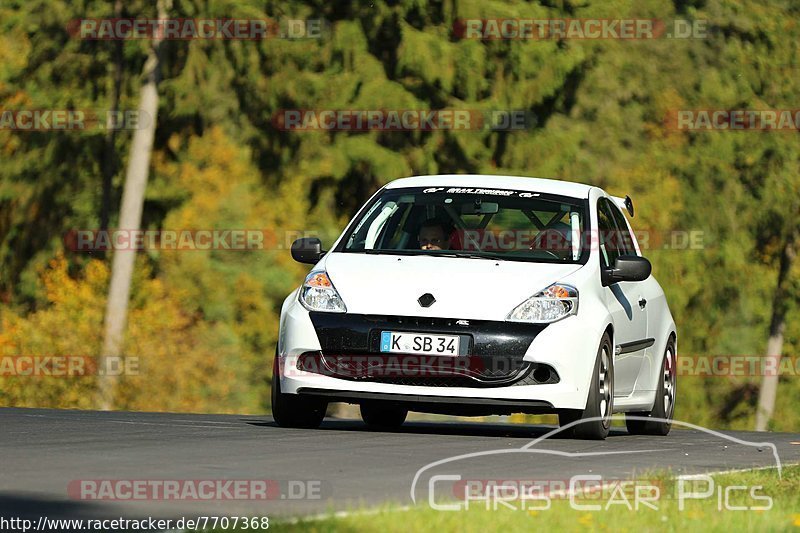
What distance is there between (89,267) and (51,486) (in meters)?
33.6

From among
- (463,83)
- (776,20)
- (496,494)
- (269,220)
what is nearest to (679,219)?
(776,20)

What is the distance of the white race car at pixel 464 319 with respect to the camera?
11.8m

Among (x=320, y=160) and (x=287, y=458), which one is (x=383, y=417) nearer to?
(x=287, y=458)

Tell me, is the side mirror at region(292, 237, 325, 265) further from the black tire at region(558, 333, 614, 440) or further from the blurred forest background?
the blurred forest background

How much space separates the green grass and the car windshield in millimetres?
4914

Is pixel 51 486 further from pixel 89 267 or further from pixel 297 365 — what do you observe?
pixel 89 267

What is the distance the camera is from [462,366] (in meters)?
11.8

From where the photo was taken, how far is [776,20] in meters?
51.7

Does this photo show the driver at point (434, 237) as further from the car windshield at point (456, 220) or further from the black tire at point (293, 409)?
the black tire at point (293, 409)

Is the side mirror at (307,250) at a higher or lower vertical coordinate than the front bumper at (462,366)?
higher

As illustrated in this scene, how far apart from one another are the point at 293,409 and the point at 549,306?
1.95m

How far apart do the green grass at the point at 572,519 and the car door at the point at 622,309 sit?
14.9ft

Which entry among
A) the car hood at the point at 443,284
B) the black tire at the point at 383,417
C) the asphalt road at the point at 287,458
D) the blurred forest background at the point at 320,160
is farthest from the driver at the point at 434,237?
the blurred forest background at the point at 320,160

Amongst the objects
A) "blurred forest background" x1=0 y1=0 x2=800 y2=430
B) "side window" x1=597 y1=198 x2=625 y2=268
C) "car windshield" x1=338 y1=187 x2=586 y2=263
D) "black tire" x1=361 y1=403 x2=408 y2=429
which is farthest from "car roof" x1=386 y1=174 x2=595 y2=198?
"blurred forest background" x1=0 y1=0 x2=800 y2=430
